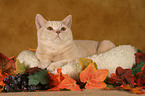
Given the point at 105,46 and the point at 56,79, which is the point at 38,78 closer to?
the point at 56,79

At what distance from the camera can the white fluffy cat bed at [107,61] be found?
0.70 metres

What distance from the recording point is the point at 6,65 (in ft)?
2.68

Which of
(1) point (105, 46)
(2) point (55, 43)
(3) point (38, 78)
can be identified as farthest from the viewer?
(1) point (105, 46)

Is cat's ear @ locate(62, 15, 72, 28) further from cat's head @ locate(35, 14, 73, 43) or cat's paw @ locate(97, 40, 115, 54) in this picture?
cat's paw @ locate(97, 40, 115, 54)

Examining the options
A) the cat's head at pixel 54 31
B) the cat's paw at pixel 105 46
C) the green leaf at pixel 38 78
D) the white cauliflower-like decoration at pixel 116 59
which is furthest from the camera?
the cat's paw at pixel 105 46

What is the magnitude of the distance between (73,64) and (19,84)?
207 mm

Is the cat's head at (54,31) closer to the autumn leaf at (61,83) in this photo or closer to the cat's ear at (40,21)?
the cat's ear at (40,21)

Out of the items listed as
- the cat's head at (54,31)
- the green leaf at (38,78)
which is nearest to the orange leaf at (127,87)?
the green leaf at (38,78)

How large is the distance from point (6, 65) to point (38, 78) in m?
0.26

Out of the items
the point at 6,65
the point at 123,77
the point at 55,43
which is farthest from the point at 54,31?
the point at 123,77

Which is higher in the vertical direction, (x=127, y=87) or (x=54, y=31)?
(x=54, y=31)

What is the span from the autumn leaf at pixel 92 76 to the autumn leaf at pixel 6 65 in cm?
35

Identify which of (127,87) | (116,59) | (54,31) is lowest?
(127,87)

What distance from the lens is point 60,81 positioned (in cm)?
68
